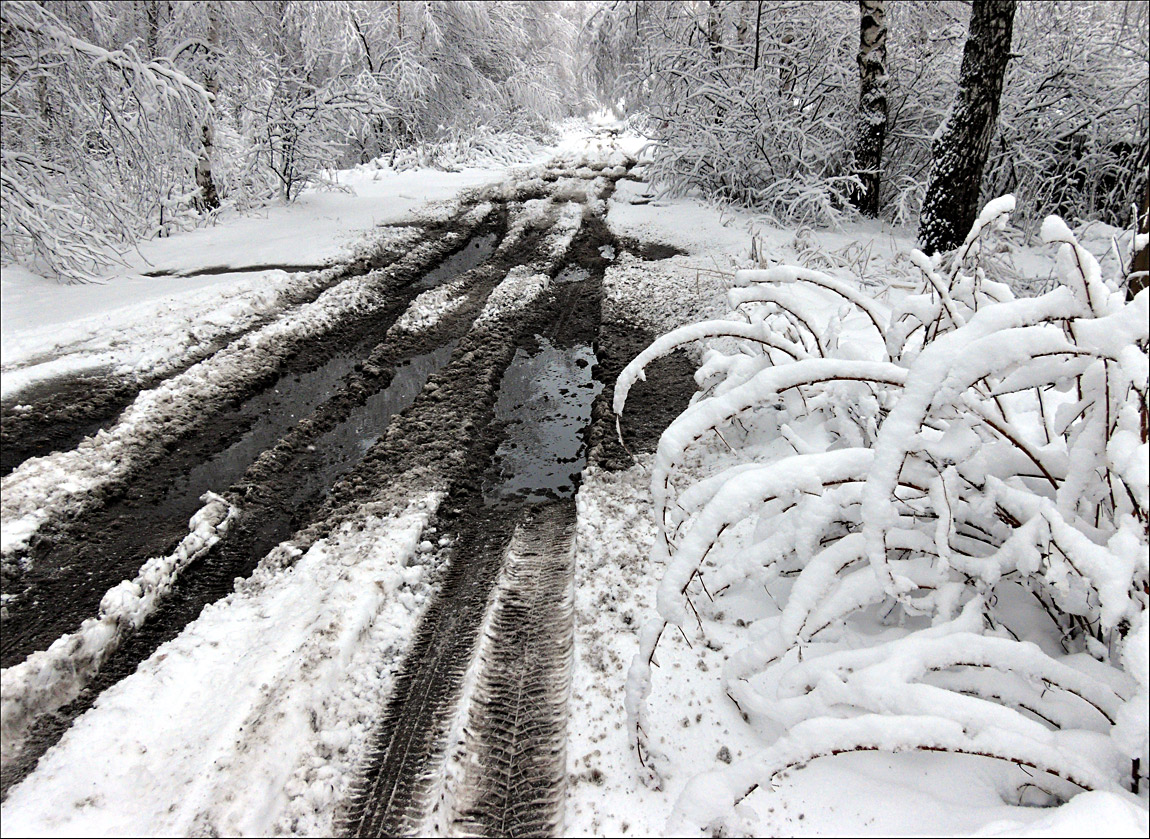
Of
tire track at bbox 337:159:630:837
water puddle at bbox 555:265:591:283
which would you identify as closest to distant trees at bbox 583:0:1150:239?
water puddle at bbox 555:265:591:283

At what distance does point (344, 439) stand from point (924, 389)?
9.37 feet

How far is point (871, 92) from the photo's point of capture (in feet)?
20.2

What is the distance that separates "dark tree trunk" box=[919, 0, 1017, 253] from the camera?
4.30 m

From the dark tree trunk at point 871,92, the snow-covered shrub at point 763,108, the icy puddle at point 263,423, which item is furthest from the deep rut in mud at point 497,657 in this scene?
the dark tree trunk at point 871,92

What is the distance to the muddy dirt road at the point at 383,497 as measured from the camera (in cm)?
169

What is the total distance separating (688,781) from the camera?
145 centimetres

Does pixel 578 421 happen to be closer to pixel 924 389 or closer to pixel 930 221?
pixel 924 389

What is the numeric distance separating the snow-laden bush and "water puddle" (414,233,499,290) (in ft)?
14.1

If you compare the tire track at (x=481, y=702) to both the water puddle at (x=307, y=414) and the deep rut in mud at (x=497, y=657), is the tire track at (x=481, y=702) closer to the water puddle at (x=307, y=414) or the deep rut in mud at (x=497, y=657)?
the deep rut in mud at (x=497, y=657)

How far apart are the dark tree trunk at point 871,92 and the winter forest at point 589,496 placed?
54 mm

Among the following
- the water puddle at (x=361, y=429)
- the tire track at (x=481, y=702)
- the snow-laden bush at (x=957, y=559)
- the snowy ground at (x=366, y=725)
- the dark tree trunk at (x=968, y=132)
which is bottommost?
the tire track at (x=481, y=702)

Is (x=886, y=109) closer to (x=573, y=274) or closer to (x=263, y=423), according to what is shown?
(x=573, y=274)

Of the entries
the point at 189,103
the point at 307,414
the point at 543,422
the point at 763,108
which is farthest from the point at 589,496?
the point at 763,108

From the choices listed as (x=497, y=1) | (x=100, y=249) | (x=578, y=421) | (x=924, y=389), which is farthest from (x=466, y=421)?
(x=497, y=1)
